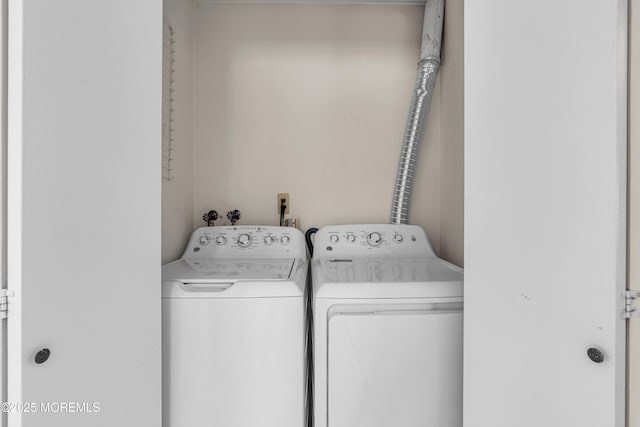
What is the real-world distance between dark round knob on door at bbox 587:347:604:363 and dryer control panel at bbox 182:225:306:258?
1304mm

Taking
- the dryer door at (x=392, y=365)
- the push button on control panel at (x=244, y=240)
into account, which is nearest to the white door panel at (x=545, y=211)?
the dryer door at (x=392, y=365)

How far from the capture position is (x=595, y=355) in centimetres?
67

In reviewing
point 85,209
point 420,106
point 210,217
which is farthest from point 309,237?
point 85,209

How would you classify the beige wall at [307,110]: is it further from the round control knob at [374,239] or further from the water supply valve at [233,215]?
the round control knob at [374,239]

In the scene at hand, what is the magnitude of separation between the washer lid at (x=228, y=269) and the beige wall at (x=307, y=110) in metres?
0.40

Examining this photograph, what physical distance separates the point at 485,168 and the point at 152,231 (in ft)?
3.40

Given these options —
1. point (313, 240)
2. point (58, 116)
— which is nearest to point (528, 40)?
point (58, 116)

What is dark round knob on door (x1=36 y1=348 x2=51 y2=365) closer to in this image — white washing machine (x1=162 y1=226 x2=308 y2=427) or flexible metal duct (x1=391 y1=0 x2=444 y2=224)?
white washing machine (x1=162 y1=226 x2=308 y2=427)

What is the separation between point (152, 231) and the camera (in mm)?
1092

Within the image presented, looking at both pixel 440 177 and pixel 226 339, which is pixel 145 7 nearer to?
pixel 226 339

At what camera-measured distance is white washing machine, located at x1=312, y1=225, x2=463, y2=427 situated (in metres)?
1.19

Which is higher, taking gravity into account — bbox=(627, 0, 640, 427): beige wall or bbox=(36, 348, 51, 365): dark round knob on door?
bbox=(627, 0, 640, 427): beige wall

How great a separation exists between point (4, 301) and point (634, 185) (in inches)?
48.8

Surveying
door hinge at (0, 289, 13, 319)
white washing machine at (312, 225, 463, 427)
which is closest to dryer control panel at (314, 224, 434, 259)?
white washing machine at (312, 225, 463, 427)
